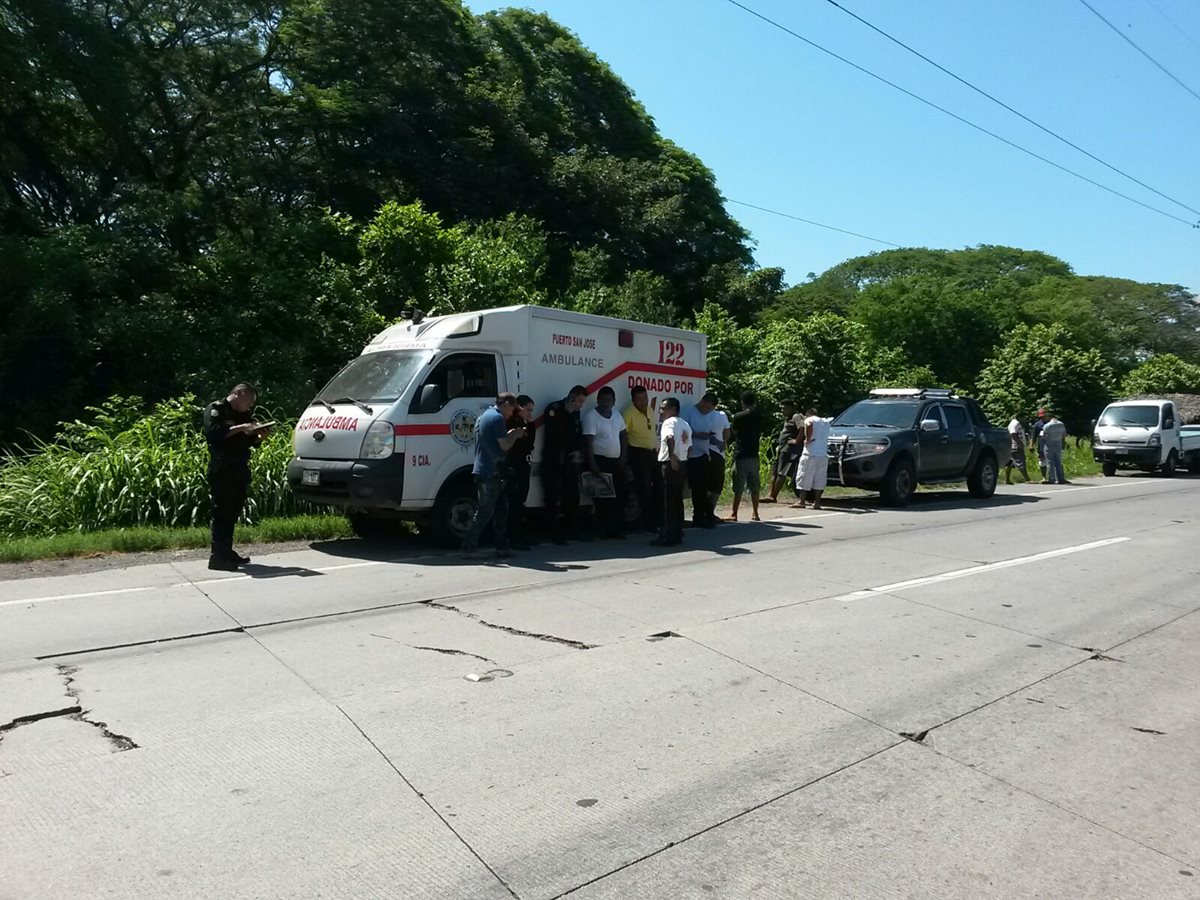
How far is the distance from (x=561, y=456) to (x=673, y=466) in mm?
1350

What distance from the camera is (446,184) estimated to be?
102ft

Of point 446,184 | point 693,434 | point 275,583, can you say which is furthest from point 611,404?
point 446,184

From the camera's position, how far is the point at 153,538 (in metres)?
10.9

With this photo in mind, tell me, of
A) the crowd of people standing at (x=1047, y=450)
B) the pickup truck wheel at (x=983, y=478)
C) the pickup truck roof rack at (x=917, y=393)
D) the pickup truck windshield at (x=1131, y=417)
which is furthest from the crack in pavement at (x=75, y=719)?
the pickup truck windshield at (x=1131, y=417)

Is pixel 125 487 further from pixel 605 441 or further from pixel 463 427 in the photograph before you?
pixel 605 441

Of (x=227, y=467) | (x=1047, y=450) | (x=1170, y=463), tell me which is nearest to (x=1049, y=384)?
(x=1170, y=463)

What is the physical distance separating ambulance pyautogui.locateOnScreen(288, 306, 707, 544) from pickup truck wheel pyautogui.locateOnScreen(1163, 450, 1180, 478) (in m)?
21.7

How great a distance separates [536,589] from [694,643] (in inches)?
87.3

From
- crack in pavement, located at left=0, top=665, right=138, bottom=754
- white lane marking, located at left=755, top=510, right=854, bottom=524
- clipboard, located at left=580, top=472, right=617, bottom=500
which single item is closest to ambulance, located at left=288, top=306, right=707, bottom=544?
clipboard, located at left=580, top=472, right=617, bottom=500

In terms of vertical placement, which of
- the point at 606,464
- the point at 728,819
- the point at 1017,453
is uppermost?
the point at 1017,453

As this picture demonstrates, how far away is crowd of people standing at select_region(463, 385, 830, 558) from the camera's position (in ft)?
34.7

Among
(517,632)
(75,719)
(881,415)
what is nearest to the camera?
(75,719)

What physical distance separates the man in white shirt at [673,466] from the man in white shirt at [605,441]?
594 millimetres

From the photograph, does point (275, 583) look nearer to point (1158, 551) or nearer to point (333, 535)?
point (333, 535)
